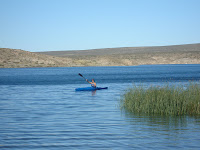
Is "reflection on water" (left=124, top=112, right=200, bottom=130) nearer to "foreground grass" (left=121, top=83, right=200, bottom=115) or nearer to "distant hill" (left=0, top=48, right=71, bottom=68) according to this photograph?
"foreground grass" (left=121, top=83, right=200, bottom=115)

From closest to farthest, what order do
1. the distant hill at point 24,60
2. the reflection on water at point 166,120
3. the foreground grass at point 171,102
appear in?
the reflection on water at point 166,120 < the foreground grass at point 171,102 < the distant hill at point 24,60

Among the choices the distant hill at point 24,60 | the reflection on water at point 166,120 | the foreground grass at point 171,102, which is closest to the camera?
the reflection on water at point 166,120

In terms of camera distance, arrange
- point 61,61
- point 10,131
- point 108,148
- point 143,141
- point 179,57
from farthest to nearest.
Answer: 1. point 179,57
2. point 61,61
3. point 10,131
4. point 143,141
5. point 108,148

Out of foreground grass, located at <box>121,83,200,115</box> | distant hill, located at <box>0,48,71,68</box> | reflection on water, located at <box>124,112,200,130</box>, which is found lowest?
reflection on water, located at <box>124,112,200,130</box>

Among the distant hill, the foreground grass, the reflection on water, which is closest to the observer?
the reflection on water

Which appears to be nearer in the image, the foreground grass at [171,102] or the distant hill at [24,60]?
the foreground grass at [171,102]

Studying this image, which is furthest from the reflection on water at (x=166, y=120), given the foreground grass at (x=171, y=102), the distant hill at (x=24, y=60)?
the distant hill at (x=24, y=60)

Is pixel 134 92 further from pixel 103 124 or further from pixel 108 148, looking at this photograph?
pixel 108 148

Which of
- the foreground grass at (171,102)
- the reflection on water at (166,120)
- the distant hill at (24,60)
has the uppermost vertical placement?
the distant hill at (24,60)

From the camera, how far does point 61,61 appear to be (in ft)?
394

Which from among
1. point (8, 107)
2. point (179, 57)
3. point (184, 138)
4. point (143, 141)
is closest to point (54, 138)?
point (143, 141)

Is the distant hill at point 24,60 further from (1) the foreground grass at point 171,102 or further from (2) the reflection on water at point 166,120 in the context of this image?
(2) the reflection on water at point 166,120

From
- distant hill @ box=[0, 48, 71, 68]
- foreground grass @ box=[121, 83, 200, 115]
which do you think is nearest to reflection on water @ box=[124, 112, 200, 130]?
foreground grass @ box=[121, 83, 200, 115]

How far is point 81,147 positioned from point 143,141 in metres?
2.18
